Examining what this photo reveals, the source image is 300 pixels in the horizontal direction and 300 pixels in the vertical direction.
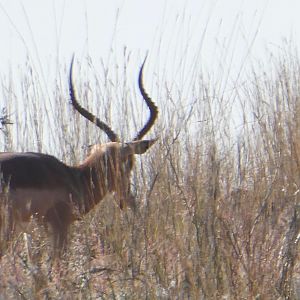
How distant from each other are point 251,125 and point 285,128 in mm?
217

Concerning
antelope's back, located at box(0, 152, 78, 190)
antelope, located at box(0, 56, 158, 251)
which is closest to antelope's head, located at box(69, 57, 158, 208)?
antelope, located at box(0, 56, 158, 251)

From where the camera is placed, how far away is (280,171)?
220 inches

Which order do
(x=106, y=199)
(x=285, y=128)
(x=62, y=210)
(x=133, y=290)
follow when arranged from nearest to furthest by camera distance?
(x=133, y=290), (x=106, y=199), (x=285, y=128), (x=62, y=210)

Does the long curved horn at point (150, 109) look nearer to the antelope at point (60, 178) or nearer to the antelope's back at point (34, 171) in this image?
the antelope at point (60, 178)

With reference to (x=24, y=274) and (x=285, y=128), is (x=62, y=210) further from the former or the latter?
(x=24, y=274)

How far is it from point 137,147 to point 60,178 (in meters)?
1.14

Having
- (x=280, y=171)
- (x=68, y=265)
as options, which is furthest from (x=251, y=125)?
(x=68, y=265)

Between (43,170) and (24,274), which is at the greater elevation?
(43,170)

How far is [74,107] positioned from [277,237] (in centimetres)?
204

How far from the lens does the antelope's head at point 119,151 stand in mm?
5331

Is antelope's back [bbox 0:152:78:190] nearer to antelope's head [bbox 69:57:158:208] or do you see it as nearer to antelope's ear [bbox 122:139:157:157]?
antelope's head [bbox 69:57:158:208]

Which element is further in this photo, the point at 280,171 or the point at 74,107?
the point at 74,107

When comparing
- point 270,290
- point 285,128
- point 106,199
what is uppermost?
point 285,128

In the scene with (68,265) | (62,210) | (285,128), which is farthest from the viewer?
(62,210)
